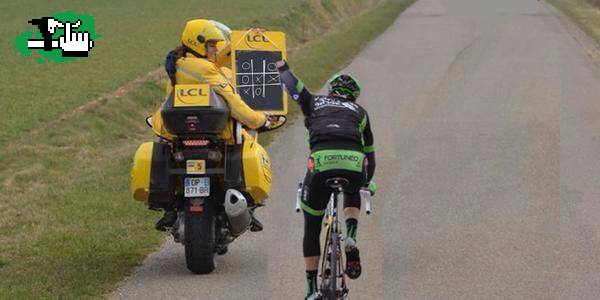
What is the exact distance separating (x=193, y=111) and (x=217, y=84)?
430mm

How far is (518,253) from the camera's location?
1148 centimetres

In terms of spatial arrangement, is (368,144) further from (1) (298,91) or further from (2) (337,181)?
(1) (298,91)

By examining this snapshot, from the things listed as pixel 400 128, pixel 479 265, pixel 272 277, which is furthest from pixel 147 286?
pixel 400 128

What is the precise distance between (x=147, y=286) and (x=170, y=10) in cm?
3537

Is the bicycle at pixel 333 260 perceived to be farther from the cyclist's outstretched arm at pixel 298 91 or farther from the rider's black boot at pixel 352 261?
the cyclist's outstretched arm at pixel 298 91

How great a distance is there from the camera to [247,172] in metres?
A: 10.4

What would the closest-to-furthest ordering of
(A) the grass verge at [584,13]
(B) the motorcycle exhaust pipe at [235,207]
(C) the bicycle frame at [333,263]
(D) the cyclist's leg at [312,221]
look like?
(C) the bicycle frame at [333,263], (D) the cyclist's leg at [312,221], (B) the motorcycle exhaust pipe at [235,207], (A) the grass verge at [584,13]

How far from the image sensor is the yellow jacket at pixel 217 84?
10.4m

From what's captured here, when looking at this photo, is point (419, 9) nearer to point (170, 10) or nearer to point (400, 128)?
point (170, 10)

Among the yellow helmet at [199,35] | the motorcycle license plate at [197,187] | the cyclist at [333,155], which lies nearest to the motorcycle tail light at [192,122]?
the motorcycle license plate at [197,187]

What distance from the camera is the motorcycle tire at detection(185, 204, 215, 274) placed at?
1017 centimetres

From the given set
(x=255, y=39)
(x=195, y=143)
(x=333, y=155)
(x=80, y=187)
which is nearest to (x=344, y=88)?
(x=333, y=155)

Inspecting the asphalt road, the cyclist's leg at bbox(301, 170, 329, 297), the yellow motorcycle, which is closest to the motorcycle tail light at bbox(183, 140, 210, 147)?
the yellow motorcycle

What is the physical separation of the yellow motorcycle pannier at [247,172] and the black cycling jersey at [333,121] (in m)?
1.43
